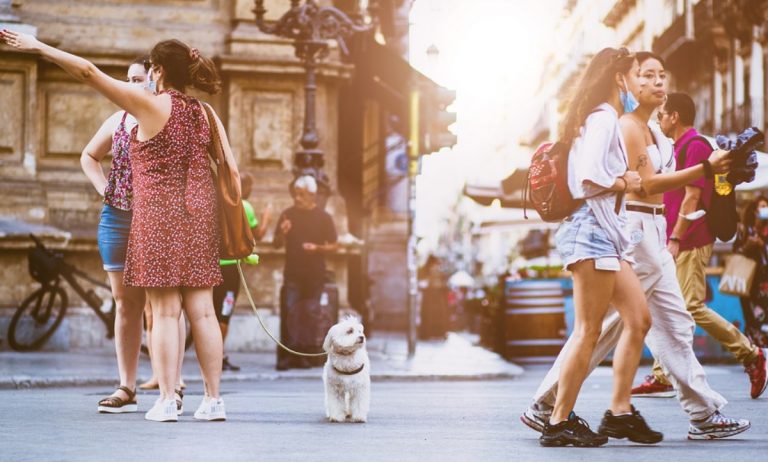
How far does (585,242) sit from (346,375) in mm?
2129

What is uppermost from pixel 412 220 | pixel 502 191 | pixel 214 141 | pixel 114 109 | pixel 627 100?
pixel 114 109

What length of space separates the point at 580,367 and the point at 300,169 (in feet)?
29.4

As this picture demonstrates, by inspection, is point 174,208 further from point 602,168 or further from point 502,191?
point 502,191

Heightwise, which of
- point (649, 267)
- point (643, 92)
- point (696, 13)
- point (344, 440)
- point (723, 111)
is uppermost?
point (696, 13)

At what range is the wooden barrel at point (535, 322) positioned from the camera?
16.6 m

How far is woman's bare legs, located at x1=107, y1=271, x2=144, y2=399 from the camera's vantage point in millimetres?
8633

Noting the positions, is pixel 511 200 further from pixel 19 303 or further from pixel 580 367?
pixel 580 367

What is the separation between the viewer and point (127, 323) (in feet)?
28.5

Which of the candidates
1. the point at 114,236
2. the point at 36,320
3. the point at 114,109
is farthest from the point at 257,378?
the point at 114,109

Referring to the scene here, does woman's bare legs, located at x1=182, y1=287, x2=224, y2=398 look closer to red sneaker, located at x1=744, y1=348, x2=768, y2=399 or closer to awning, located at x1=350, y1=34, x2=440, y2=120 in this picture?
red sneaker, located at x1=744, y1=348, x2=768, y2=399

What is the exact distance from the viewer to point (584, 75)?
7.16m

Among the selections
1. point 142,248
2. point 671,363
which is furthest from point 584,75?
point 142,248

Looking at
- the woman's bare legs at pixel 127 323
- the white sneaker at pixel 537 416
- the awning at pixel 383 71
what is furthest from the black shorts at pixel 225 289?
the awning at pixel 383 71

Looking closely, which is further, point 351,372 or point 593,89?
point 351,372
